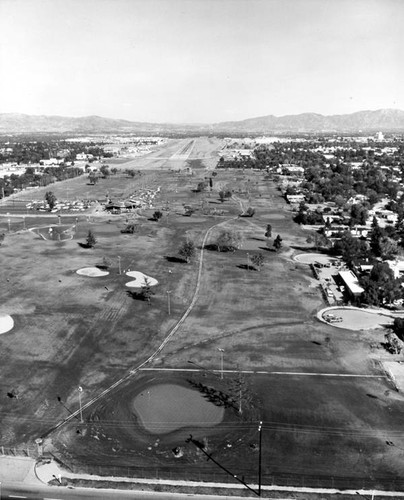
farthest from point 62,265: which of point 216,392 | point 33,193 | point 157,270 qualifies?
point 33,193

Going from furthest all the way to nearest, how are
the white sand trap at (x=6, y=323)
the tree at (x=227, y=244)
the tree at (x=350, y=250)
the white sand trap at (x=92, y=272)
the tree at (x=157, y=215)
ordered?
the tree at (x=157, y=215), the tree at (x=227, y=244), the tree at (x=350, y=250), the white sand trap at (x=92, y=272), the white sand trap at (x=6, y=323)

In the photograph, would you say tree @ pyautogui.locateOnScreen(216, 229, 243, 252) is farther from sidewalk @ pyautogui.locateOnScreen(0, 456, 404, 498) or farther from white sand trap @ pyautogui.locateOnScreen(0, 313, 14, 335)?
sidewalk @ pyautogui.locateOnScreen(0, 456, 404, 498)

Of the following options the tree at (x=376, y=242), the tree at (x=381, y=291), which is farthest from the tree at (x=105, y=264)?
the tree at (x=376, y=242)

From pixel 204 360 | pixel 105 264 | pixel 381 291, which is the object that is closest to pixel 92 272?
pixel 105 264

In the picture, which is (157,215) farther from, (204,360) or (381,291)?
(204,360)

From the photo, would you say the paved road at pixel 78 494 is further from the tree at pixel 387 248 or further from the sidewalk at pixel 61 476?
the tree at pixel 387 248

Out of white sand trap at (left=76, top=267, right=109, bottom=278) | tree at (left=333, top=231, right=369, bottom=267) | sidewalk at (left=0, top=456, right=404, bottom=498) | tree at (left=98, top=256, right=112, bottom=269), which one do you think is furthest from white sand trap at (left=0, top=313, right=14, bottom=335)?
tree at (left=333, top=231, right=369, bottom=267)
